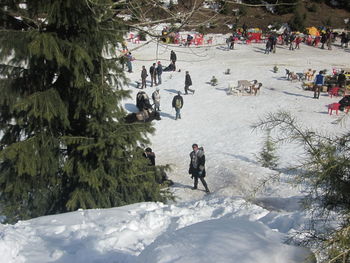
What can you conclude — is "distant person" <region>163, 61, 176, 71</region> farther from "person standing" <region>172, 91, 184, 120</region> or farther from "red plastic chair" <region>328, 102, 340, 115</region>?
"red plastic chair" <region>328, 102, 340, 115</region>

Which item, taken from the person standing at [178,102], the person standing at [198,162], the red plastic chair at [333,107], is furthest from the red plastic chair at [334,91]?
the person standing at [198,162]

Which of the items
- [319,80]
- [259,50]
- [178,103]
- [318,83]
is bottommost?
[178,103]

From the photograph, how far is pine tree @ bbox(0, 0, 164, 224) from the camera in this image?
23.7ft

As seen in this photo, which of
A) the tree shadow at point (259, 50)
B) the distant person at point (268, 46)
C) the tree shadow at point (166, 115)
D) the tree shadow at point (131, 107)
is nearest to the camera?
the tree shadow at point (166, 115)

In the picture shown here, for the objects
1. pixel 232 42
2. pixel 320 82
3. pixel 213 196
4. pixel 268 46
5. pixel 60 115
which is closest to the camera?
pixel 60 115

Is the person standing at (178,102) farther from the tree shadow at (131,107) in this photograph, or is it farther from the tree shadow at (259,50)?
the tree shadow at (259,50)

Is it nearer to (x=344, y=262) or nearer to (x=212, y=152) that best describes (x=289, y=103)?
(x=212, y=152)

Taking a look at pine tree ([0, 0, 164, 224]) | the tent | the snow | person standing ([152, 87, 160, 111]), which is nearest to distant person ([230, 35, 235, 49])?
the snow

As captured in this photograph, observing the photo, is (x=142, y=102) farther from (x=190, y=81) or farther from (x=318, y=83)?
(x=318, y=83)

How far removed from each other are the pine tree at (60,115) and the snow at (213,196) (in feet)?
3.14

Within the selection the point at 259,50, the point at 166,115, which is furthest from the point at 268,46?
the point at 166,115

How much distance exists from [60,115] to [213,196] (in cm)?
591

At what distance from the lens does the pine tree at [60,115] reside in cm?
722

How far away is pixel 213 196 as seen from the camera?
1192cm
